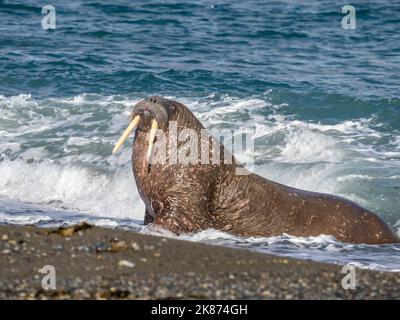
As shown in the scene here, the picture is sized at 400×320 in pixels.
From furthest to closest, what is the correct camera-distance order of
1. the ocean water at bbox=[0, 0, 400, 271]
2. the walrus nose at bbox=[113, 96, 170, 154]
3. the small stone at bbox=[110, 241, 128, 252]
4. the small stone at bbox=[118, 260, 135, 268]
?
the ocean water at bbox=[0, 0, 400, 271] < the walrus nose at bbox=[113, 96, 170, 154] < the small stone at bbox=[110, 241, 128, 252] < the small stone at bbox=[118, 260, 135, 268]

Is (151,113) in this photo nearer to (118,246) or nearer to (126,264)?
(118,246)

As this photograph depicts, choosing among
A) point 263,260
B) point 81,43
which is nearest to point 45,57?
point 81,43

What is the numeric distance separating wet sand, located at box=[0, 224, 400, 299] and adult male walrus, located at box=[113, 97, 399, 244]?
70.4 inches

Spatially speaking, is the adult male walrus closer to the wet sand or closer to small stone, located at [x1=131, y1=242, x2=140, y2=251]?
the wet sand

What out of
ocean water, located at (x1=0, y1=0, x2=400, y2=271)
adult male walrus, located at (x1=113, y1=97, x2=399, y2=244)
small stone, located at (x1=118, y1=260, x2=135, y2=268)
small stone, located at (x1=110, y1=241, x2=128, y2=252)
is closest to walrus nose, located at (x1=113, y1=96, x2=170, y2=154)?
adult male walrus, located at (x1=113, y1=97, x2=399, y2=244)

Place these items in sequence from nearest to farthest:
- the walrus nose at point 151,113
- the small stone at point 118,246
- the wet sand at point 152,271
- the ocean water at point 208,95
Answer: the wet sand at point 152,271 → the small stone at point 118,246 → the walrus nose at point 151,113 → the ocean water at point 208,95

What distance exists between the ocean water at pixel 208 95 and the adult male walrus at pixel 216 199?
181 millimetres

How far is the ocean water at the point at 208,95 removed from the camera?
14.1 metres

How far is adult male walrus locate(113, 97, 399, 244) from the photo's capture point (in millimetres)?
10898

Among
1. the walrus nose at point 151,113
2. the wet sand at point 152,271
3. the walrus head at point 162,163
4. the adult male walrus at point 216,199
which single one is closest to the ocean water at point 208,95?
the adult male walrus at point 216,199

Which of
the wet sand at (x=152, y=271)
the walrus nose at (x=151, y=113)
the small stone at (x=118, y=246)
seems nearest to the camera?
the wet sand at (x=152, y=271)

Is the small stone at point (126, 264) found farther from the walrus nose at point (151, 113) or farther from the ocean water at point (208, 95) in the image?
the walrus nose at point (151, 113)

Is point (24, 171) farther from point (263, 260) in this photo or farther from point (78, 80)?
point (263, 260)

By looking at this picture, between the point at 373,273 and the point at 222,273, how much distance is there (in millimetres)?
1294
